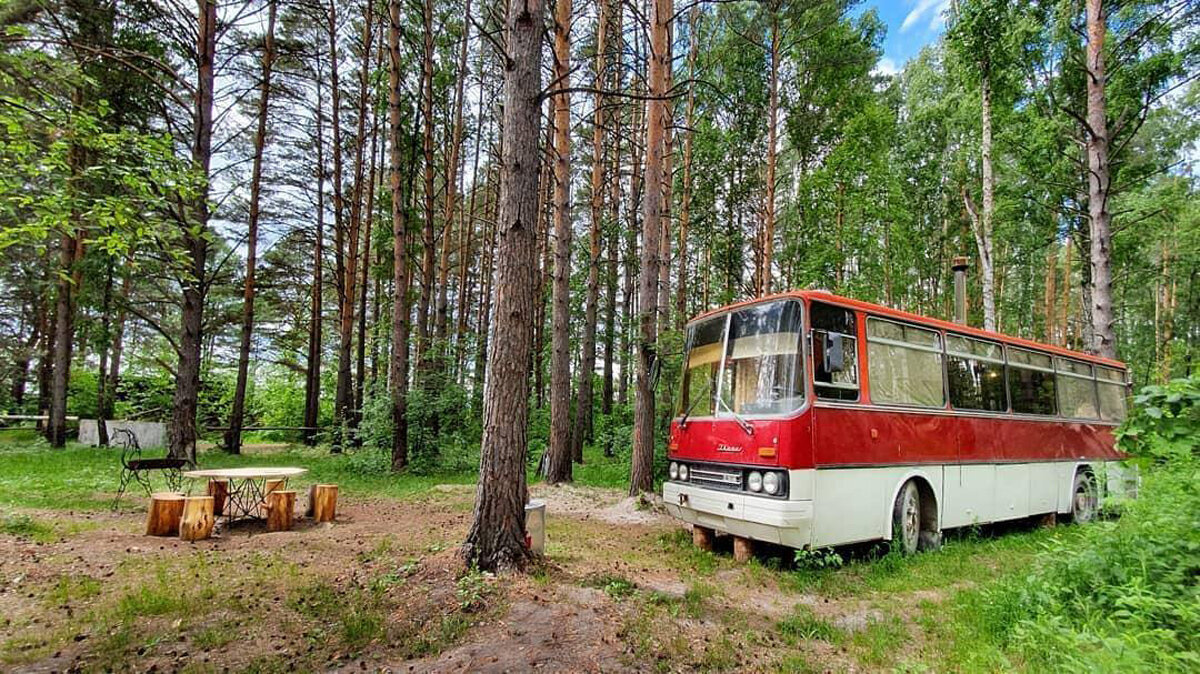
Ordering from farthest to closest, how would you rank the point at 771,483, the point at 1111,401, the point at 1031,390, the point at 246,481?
the point at 1111,401 < the point at 1031,390 < the point at 246,481 < the point at 771,483

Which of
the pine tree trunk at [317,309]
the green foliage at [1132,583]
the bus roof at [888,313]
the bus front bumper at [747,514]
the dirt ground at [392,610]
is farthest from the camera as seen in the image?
the pine tree trunk at [317,309]

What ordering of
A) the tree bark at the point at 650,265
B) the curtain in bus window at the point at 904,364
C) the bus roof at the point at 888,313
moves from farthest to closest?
the tree bark at the point at 650,265 < the curtain in bus window at the point at 904,364 < the bus roof at the point at 888,313

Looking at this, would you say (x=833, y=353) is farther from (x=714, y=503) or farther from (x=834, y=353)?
(x=714, y=503)

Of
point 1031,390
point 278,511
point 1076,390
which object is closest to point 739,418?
point 1031,390

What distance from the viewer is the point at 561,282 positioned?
1027 cm

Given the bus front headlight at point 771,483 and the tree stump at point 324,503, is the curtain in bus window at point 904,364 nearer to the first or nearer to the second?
the bus front headlight at point 771,483

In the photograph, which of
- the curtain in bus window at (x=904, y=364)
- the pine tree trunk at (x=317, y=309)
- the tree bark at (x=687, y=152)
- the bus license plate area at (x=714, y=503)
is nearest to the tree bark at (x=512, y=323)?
the bus license plate area at (x=714, y=503)

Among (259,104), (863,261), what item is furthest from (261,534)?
(863,261)

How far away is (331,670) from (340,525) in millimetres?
4292

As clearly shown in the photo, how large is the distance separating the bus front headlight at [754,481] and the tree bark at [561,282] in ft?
17.9

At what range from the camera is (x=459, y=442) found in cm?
1252

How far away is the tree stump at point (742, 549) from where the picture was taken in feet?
18.3

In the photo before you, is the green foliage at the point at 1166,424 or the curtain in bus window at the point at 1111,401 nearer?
the green foliage at the point at 1166,424

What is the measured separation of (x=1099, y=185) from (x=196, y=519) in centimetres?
1686
